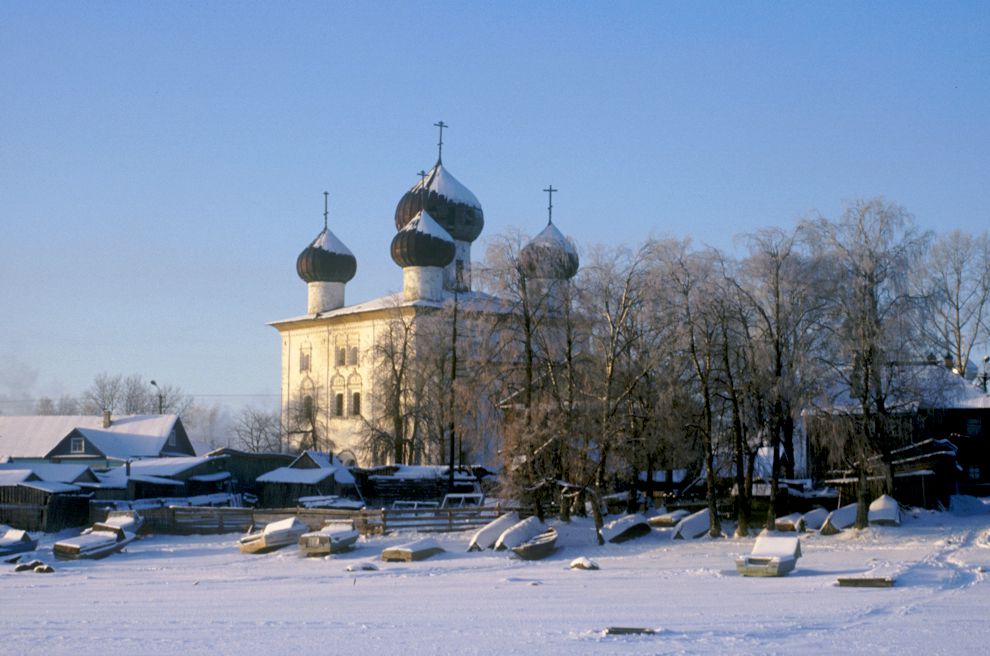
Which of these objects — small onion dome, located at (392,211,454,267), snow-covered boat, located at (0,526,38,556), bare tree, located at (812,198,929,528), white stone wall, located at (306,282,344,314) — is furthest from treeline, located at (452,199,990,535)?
white stone wall, located at (306,282,344,314)

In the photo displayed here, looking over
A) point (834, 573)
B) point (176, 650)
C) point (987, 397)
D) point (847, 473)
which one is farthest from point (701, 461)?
point (176, 650)

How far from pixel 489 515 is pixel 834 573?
14.3m

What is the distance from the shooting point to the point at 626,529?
34094 millimetres

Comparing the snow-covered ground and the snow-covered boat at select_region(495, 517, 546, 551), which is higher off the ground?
the snow-covered boat at select_region(495, 517, 546, 551)

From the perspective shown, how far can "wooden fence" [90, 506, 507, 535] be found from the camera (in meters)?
36.0

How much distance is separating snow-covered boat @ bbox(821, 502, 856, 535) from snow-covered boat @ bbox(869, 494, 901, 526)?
52 centimetres

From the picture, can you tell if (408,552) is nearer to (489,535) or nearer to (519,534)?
(519,534)

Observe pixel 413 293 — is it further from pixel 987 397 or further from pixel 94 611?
pixel 94 611

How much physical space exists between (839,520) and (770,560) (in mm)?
10993

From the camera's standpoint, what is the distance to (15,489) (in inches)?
1644

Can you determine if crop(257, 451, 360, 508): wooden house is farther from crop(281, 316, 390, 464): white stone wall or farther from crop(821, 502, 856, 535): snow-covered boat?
crop(821, 502, 856, 535): snow-covered boat

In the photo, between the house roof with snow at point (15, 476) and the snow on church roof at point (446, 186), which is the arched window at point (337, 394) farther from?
the house roof with snow at point (15, 476)

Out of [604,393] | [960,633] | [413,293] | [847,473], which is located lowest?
[960,633]

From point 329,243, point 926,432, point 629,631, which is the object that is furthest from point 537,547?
point 329,243
